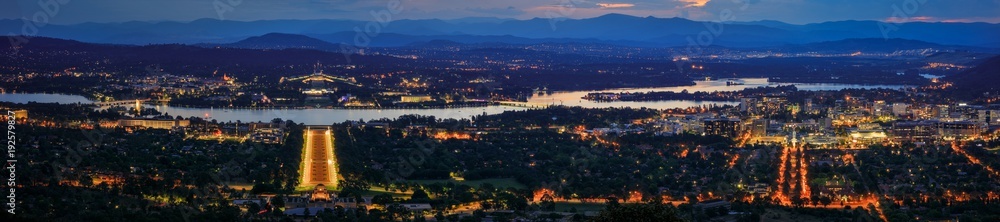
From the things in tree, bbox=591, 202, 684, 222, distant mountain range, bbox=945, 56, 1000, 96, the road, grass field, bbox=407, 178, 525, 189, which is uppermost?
distant mountain range, bbox=945, 56, 1000, 96

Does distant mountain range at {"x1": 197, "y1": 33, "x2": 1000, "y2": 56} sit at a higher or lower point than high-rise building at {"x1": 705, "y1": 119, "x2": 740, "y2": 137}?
higher

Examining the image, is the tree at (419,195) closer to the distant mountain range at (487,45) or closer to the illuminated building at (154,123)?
the illuminated building at (154,123)

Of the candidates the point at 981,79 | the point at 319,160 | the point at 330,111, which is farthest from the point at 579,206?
the point at 981,79

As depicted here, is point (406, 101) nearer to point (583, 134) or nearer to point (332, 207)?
point (583, 134)

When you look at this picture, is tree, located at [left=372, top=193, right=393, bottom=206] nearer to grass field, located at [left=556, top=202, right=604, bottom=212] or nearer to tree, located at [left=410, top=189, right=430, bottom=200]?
tree, located at [left=410, top=189, right=430, bottom=200]

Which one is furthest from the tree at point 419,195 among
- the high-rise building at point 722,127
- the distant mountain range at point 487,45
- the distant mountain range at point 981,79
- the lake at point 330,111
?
the distant mountain range at point 487,45

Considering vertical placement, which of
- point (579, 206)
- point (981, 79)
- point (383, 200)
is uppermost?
point (981, 79)

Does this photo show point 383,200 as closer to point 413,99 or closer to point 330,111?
point 330,111

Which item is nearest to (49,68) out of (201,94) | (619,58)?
(201,94)

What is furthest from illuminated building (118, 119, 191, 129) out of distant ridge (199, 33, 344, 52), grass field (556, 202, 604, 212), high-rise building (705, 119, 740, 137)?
distant ridge (199, 33, 344, 52)

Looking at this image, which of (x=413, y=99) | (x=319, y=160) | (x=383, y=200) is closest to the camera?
(x=383, y=200)

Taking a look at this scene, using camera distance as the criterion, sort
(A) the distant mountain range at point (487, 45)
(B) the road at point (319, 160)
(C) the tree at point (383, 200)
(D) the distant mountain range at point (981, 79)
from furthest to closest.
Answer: (A) the distant mountain range at point (487, 45), (D) the distant mountain range at point (981, 79), (B) the road at point (319, 160), (C) the tree at point (383, 200)
